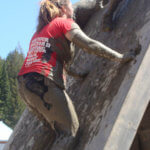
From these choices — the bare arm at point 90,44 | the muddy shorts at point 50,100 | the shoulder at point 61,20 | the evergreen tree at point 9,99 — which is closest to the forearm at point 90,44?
the bare arm at point 90,44

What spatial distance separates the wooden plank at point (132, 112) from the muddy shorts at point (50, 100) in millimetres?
494

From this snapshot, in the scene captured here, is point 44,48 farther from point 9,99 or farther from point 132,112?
point 9,99

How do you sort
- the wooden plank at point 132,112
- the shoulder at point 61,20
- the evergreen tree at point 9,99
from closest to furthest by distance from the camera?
the wooden plank at point 132,112
the shoulder at point 61,20
the evergreen tree at point 9,99

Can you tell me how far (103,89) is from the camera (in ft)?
9.21

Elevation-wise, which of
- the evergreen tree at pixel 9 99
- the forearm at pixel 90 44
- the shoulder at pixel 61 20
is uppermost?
the shoulder at pixel 61 20

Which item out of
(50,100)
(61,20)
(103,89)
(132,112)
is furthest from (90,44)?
(132,112)

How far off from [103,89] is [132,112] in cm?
55

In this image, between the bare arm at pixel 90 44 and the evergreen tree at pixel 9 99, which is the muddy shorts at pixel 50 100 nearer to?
the bare arm at pixel 90 44

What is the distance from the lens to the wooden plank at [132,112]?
2197mm

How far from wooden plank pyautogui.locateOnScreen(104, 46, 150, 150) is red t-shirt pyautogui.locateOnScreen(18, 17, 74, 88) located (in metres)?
0.72

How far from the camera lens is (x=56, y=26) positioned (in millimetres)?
2697

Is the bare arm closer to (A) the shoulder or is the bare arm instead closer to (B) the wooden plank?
(A) the shoulder

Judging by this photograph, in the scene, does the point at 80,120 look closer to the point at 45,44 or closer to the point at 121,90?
the point at 121,90

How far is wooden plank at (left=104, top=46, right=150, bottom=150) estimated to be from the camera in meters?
2.20
